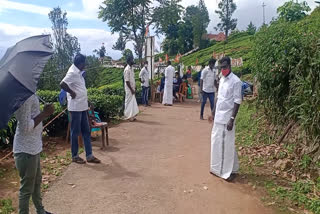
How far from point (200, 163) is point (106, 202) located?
6.66ft

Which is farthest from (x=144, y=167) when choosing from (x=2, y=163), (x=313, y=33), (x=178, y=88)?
(x=178, y=88)

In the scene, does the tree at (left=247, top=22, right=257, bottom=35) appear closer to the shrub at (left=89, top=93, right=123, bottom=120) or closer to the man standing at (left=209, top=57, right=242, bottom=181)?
the shrub at (left=89, top=93, right=123, bottom=120)

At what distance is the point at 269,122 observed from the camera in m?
6.57

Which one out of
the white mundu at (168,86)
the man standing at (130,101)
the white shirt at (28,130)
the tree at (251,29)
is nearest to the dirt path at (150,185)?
the white shirt at (28,130)

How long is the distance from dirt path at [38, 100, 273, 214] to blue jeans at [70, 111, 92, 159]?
282mm

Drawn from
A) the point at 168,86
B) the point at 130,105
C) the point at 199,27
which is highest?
the point at 199,27

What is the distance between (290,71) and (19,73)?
15.3 feet

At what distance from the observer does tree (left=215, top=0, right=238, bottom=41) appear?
60906mm

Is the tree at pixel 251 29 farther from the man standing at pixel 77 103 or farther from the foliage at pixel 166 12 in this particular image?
the man standing at pixel 77 103

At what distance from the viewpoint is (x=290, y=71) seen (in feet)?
18.7

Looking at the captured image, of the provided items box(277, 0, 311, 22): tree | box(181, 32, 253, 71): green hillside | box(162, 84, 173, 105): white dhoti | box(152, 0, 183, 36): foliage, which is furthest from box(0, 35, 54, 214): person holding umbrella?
box(181, 32, 253, 71): green hillside

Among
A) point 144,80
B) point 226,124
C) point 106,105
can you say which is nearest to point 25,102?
point 226,124

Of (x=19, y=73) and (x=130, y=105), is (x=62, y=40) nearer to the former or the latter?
(x=130, y=105)

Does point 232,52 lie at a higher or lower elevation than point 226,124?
higher
